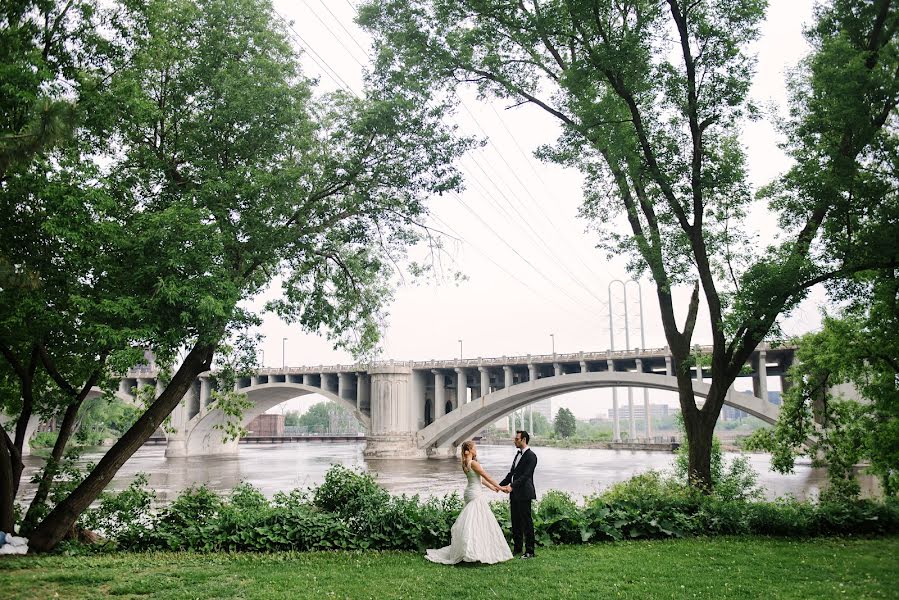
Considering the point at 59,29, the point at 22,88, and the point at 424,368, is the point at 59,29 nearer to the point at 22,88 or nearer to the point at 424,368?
the point at 22,88

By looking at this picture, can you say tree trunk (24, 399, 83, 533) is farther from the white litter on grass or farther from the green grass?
the green grass

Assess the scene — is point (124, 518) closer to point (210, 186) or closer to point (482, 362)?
point (210, 186)

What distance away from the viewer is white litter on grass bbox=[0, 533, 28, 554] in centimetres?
877

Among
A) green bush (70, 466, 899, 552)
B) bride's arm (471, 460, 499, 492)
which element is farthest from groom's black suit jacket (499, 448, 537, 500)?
green bush (70, 466, 899, 552)

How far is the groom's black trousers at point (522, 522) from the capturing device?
8.02 metres

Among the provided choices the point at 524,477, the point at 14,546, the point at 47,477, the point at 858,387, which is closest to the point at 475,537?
the point at 524,477

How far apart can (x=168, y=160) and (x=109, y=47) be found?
181 cm

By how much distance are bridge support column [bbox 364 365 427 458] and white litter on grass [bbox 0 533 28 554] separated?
128 ft

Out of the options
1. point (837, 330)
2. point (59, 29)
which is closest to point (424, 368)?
point (837, 330)

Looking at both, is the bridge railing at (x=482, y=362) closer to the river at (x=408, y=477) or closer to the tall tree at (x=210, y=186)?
the river at (x=408, y=477)

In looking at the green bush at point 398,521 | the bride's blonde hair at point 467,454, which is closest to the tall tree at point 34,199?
the green bush at point 398,521

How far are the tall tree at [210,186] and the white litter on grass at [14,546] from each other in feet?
1.02

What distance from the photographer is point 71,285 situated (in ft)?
28.8

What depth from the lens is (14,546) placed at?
8859 mm
